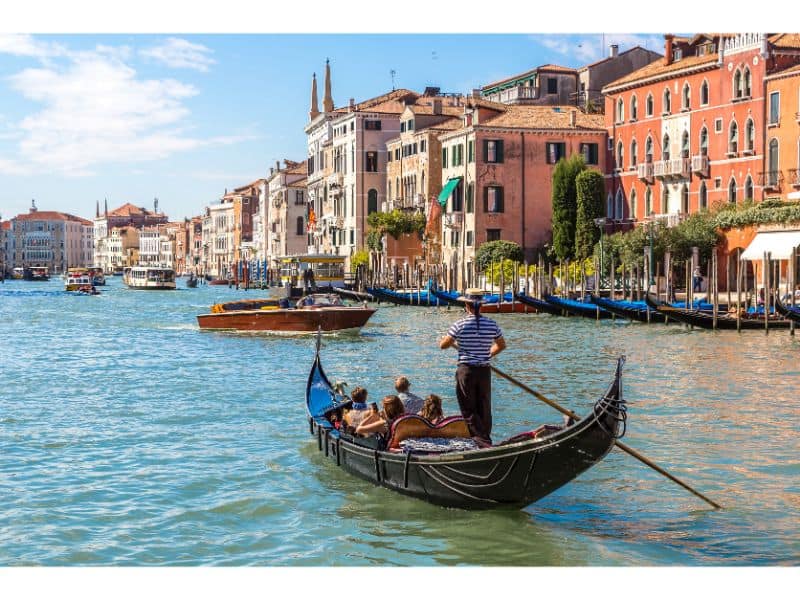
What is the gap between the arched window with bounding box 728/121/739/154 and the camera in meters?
22.5

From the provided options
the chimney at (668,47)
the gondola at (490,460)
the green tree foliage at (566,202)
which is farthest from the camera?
the green tree foliage at (566,202)

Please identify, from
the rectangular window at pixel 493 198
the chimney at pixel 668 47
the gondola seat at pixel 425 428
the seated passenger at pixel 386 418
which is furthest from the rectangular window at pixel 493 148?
the gondola seat at pixel 425 428

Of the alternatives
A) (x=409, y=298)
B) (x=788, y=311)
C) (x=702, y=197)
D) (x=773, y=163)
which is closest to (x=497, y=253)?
(x=409, y=298)

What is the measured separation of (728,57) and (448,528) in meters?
19.0

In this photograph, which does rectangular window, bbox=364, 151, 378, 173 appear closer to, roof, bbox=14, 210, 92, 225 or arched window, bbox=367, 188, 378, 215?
arched window, bbox=367, 188, 378, 215

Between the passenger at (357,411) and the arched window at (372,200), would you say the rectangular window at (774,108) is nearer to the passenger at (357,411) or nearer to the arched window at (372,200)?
the passenger at (357,411)

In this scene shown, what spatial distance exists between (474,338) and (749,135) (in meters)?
17.7

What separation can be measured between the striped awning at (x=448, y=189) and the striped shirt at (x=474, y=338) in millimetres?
23963

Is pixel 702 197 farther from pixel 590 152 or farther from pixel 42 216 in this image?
pixel 42 216

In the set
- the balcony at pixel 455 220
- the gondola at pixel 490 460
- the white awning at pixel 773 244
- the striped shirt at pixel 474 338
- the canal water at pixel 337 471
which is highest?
the balcony at pixel 455 220

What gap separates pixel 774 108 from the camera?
21469 millimetres

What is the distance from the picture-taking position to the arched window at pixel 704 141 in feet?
76.9

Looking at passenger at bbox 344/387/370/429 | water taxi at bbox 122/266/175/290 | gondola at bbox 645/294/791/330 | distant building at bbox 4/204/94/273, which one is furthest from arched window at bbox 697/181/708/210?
distant building at bbox 4/204/94/273

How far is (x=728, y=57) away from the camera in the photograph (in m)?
22.6
